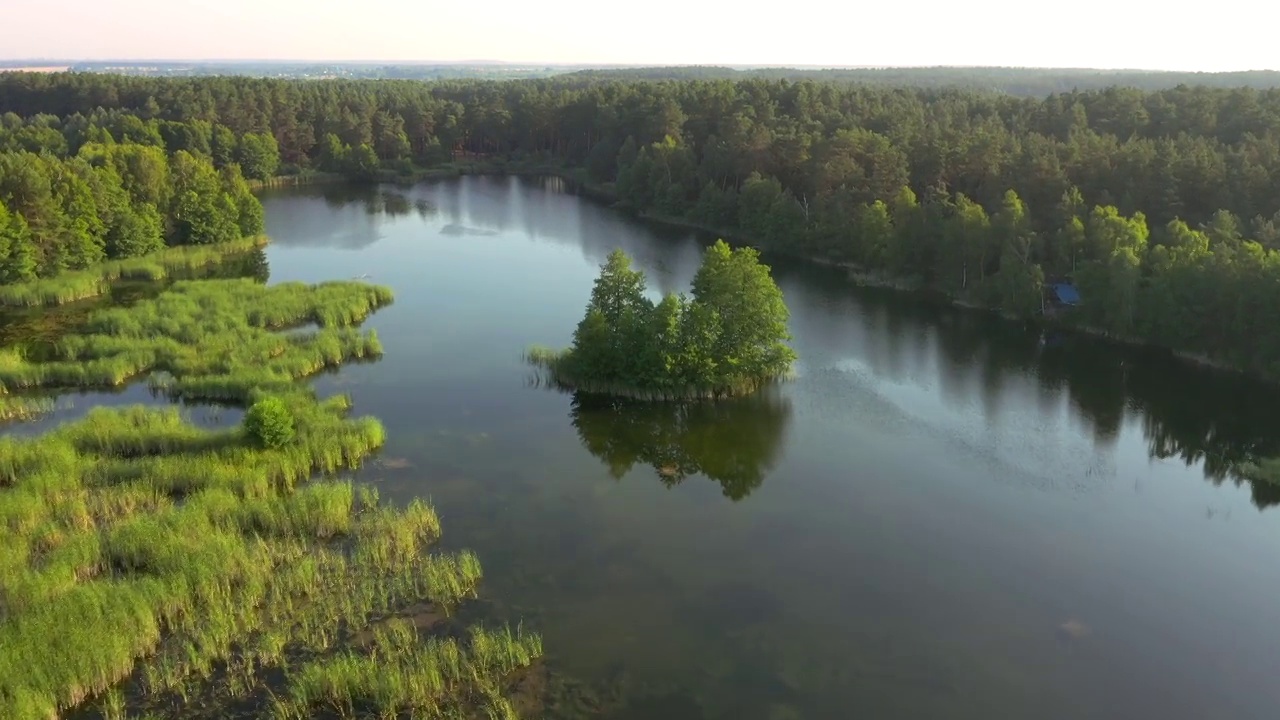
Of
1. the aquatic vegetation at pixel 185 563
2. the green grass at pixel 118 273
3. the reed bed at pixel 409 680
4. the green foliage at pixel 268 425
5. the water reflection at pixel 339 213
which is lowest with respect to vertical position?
the reed bed at pixel 409 680

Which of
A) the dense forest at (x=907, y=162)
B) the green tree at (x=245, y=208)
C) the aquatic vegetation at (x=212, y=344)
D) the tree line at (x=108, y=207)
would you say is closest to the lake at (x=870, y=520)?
the aquatic vegetation at (x=212, y=344)

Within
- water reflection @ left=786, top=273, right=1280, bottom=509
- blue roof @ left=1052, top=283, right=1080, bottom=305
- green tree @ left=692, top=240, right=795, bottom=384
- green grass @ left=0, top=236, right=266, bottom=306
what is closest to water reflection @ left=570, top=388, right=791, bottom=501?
green tree @ left=692, top=240, right=795, bottom=384

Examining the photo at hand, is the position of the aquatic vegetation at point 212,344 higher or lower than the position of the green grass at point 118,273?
lower

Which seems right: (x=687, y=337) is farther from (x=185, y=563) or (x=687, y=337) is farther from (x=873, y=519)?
(x=185, y=563)

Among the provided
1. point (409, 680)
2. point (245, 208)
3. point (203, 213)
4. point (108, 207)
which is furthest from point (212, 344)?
point (245, 208)

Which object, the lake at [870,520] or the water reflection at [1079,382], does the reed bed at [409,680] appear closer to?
the lake at [870,520]

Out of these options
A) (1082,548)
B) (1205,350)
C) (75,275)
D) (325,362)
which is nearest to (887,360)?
(1205,350)
